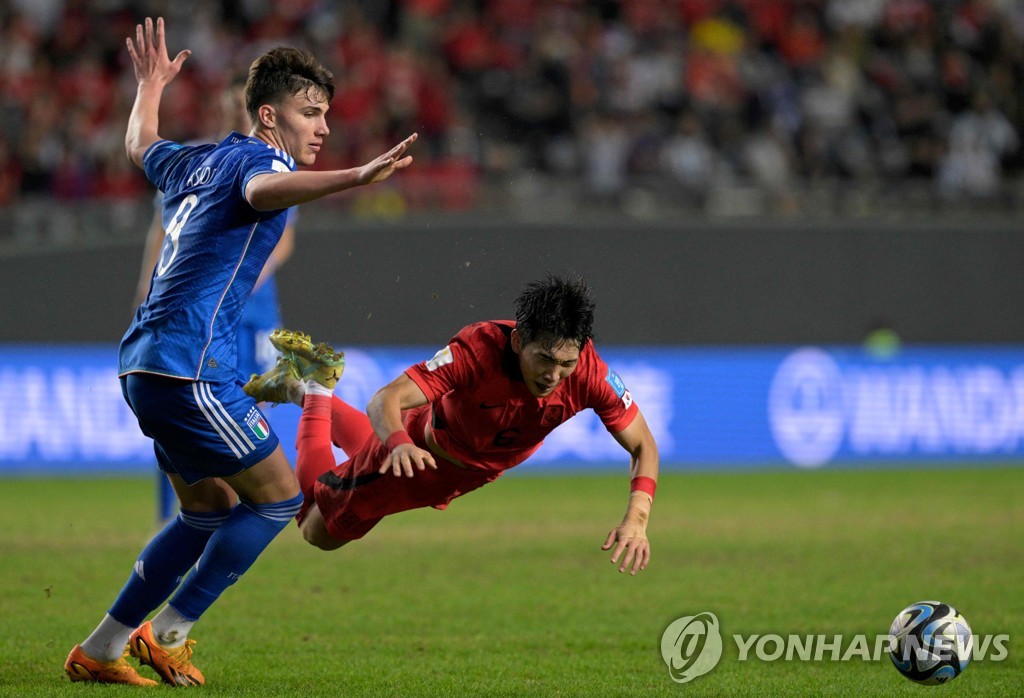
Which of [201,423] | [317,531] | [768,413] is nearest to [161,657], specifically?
[201,423]

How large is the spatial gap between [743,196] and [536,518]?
588 cm

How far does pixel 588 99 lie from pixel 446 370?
11.2 m

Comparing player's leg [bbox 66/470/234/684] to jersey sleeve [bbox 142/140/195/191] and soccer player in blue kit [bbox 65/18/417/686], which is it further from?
jersey sleeve [bbox 142/140/195/191]

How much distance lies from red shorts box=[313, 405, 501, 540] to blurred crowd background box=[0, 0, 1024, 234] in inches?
312

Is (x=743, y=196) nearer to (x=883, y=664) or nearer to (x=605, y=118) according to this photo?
(x=605, y=118)

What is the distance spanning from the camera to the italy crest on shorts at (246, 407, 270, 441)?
5.11 meters

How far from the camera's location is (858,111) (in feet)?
54.9

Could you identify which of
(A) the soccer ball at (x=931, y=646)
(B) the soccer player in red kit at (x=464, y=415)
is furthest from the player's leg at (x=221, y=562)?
(A) the soccer ball at (x=931, y=646)

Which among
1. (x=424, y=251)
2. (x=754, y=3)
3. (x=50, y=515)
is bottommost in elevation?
(x=50, y=515)

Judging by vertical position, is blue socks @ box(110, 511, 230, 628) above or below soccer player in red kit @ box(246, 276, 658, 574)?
below

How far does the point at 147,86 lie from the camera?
228 inches

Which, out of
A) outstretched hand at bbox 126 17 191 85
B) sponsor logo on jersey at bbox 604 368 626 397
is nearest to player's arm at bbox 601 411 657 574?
sponsor logo on jersey at bbox 604 368 626 397

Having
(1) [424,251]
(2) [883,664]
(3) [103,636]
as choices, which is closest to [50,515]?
(1) [424,251]

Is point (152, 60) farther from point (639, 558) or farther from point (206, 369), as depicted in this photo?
point (639, 558)
